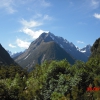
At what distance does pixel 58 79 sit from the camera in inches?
1088

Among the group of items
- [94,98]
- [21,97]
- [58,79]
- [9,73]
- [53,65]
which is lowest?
[94,98]

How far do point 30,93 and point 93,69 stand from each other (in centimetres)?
1394

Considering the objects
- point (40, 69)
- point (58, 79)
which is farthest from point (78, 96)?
point (40, 69)

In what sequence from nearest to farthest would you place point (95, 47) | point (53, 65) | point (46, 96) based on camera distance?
1. point (46, 96)
2. point (53, 65)
3. point (95, 47)

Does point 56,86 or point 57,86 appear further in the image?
point 56,86

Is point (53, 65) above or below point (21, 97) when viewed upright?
above

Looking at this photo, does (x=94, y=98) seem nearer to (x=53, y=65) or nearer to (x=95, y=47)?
(x=53, y=65)

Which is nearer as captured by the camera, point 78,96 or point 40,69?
point 78,96

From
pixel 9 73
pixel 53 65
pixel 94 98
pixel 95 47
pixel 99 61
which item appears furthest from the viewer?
pixel 95 47

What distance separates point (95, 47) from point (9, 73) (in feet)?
271

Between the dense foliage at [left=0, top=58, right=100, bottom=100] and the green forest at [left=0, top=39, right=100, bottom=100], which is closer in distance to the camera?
the green forest at [left=0, top=39, right=100, bottom=100]

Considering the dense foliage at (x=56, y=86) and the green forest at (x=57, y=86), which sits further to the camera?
the dense foliage at (x=56, y=86)

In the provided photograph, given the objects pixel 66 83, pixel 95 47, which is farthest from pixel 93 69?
pixel 95 47

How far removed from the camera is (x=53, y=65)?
97.1 ft
